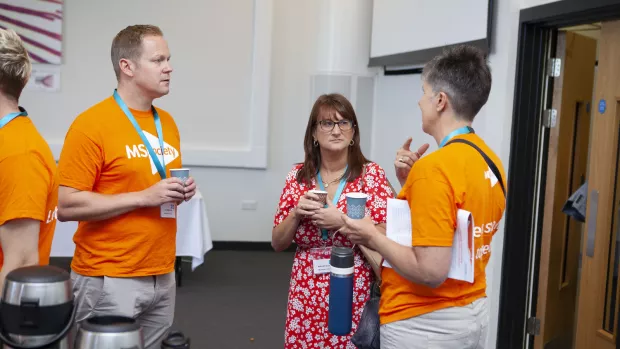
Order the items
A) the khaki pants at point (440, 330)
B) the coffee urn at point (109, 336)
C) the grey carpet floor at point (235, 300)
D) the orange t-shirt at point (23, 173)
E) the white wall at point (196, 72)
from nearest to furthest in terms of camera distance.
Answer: the coffee urn at point (109, 336)
the orange t-shirt at point (23, 173)
the khaki pants at point (440, 330)
the grey carpet floor at point (235, 300)
the white wall at point (196, 72)

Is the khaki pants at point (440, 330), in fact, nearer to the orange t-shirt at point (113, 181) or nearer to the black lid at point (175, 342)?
the black lid at point (175, 342)

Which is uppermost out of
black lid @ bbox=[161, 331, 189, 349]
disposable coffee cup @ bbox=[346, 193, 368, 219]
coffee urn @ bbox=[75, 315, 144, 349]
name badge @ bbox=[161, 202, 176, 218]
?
disposable coffee cup @ bbox=[346, 193, 368, 219]

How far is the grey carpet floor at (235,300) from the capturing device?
4566 millimetres

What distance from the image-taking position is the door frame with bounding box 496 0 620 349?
12.2 feet

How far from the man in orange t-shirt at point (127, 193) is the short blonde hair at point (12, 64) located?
0.41m

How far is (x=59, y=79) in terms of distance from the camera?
22.5 ft

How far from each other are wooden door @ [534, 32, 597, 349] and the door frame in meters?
0.05

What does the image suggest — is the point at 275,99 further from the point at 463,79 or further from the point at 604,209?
the point at 463,79

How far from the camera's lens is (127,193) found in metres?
2.18

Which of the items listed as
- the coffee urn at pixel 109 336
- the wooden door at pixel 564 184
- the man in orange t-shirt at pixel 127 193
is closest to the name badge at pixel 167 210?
the man in orange t-shirt at pixel 127 193

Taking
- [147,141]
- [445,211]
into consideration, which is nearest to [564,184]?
[445,211]

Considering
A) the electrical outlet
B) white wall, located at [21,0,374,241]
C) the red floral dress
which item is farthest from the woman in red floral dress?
the electrical outlet

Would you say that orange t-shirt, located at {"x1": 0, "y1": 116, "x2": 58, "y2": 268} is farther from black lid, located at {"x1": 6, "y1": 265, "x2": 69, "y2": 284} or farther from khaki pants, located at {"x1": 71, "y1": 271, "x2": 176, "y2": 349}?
khaki pants, located at {"x1": 71, "y1": 271, "x2": 176, "y2": 349}

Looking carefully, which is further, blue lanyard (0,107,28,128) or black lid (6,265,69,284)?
blue lanyard (0,107,28,128)
